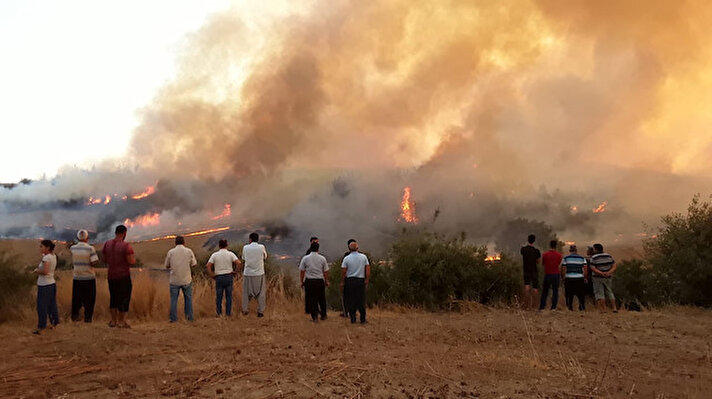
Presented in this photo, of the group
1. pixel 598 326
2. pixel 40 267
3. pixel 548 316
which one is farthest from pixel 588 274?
pixel 40 267

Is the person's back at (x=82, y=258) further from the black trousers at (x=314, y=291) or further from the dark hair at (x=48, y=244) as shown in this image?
the black trousers at (x=314, y=291)

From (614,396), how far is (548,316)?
9.24 metres

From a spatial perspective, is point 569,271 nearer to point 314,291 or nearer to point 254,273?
point 314,291

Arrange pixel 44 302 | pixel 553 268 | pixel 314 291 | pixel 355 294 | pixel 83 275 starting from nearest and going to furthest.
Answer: pixel 44 302 < pixel 83 275 < pixel 355 294 < pixel 314 291 < pixel 553 268

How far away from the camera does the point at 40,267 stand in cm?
1210

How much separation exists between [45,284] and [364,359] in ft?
24.6

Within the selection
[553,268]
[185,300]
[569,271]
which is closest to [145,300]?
[185,300]

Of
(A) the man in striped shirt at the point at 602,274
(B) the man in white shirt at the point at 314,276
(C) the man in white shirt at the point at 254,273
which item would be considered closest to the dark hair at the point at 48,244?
(C) the man in white shirt at the point at 254,273

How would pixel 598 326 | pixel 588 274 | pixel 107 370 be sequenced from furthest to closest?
pixel 588 274 → pixel 598 326 → pixel 107 370

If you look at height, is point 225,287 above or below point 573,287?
above

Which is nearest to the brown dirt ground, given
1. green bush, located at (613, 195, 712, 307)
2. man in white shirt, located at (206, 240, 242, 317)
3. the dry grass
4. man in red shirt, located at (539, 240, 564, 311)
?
man in white shirt, located at (206, 240, 242, 317)

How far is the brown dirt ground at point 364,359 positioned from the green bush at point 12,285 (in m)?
1.40

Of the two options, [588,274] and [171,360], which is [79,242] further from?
[588,274]

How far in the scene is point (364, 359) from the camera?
Answer: 9578 mm
